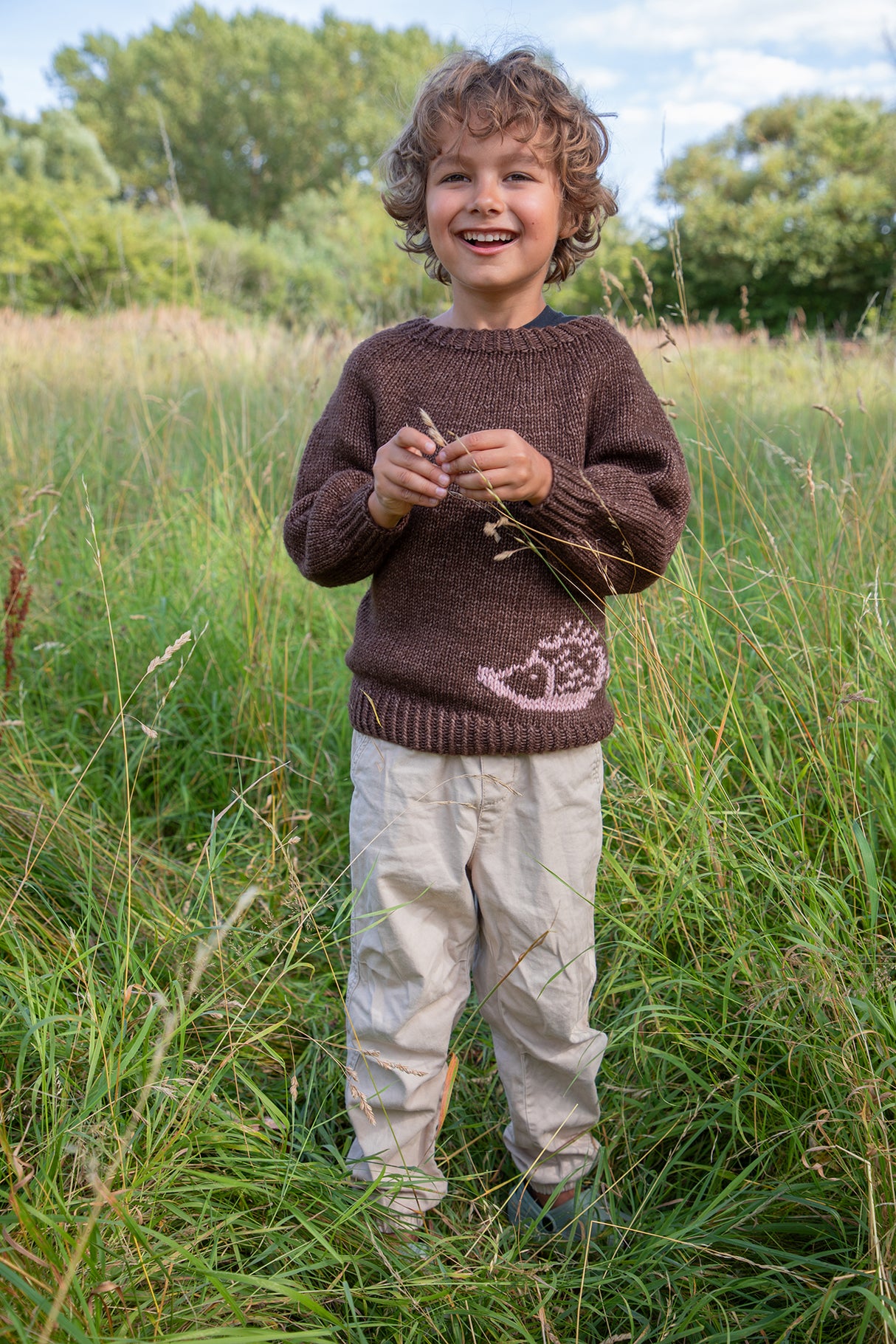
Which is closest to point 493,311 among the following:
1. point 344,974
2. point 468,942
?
point 468,942

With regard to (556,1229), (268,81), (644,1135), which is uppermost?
(268,81)

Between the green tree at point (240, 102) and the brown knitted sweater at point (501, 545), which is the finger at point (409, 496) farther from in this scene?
the green tree at point (240, 102)

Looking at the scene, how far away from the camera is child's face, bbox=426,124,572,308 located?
4.42 feet

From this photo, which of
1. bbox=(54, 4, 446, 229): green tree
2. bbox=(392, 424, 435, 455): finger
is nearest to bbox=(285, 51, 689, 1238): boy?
bbox=(392, 424, 435, 455): finger

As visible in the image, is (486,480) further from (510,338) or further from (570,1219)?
(570,1219)

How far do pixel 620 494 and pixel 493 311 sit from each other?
371 millimetres

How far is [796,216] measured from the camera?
1502 cm

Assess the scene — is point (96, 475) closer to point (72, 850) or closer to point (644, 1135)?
point (72, 850)

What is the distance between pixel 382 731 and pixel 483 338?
617 millimetres

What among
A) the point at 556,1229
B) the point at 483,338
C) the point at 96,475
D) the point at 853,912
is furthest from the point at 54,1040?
the point at 96,475

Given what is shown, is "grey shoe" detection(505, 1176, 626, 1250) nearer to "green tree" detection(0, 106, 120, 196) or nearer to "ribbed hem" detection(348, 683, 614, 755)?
"ribbed hem" detection(348, 683, 614, 755)

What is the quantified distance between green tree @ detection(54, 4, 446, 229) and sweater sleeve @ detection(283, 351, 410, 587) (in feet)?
111

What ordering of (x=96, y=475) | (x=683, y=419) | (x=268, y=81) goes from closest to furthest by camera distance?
1. (x=96, y=475)
2. (x=683, y=419)
3. (x=268, y=81)

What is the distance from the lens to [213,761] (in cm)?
233
